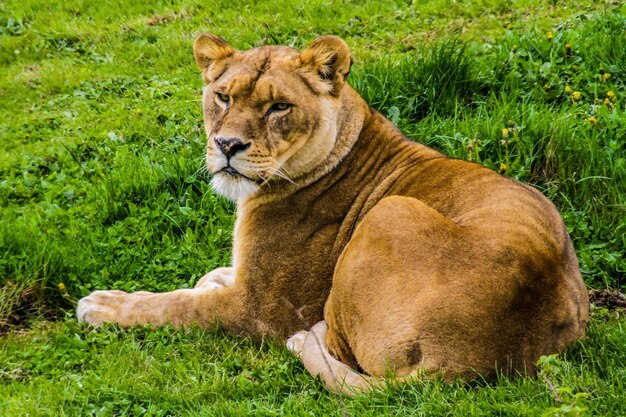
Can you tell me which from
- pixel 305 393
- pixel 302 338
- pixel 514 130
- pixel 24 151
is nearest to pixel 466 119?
pixel 514 130

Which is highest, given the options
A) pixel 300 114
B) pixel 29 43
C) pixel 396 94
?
pixel 300 114

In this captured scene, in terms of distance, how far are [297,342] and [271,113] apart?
48.4 inches

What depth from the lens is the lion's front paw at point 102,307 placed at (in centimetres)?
527

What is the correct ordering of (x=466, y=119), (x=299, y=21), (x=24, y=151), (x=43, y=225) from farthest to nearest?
(x=299, y=21) < (x=24, y=151) < (x=466, y=119) < (x=43, y=225)

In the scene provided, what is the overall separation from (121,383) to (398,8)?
18.9 feet

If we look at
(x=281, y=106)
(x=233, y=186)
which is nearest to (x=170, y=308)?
(x=233, y=186)

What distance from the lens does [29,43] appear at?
9805mm

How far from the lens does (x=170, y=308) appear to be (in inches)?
208

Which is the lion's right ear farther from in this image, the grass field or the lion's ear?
the grass field

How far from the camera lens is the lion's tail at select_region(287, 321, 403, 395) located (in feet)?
14.0

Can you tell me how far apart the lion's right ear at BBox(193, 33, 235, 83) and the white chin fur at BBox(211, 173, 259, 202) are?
0.71 m

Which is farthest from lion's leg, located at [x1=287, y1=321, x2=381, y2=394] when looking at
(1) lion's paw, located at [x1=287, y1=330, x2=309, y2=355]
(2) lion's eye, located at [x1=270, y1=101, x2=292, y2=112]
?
(2) lion's eye, located at [x1=270, y1=101, x2=292, y2=112]

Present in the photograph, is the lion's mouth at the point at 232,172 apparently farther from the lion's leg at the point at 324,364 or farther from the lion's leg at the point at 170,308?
the lion's leg at the point at 324,364

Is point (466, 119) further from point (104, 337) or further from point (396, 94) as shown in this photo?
point (104, 337)
